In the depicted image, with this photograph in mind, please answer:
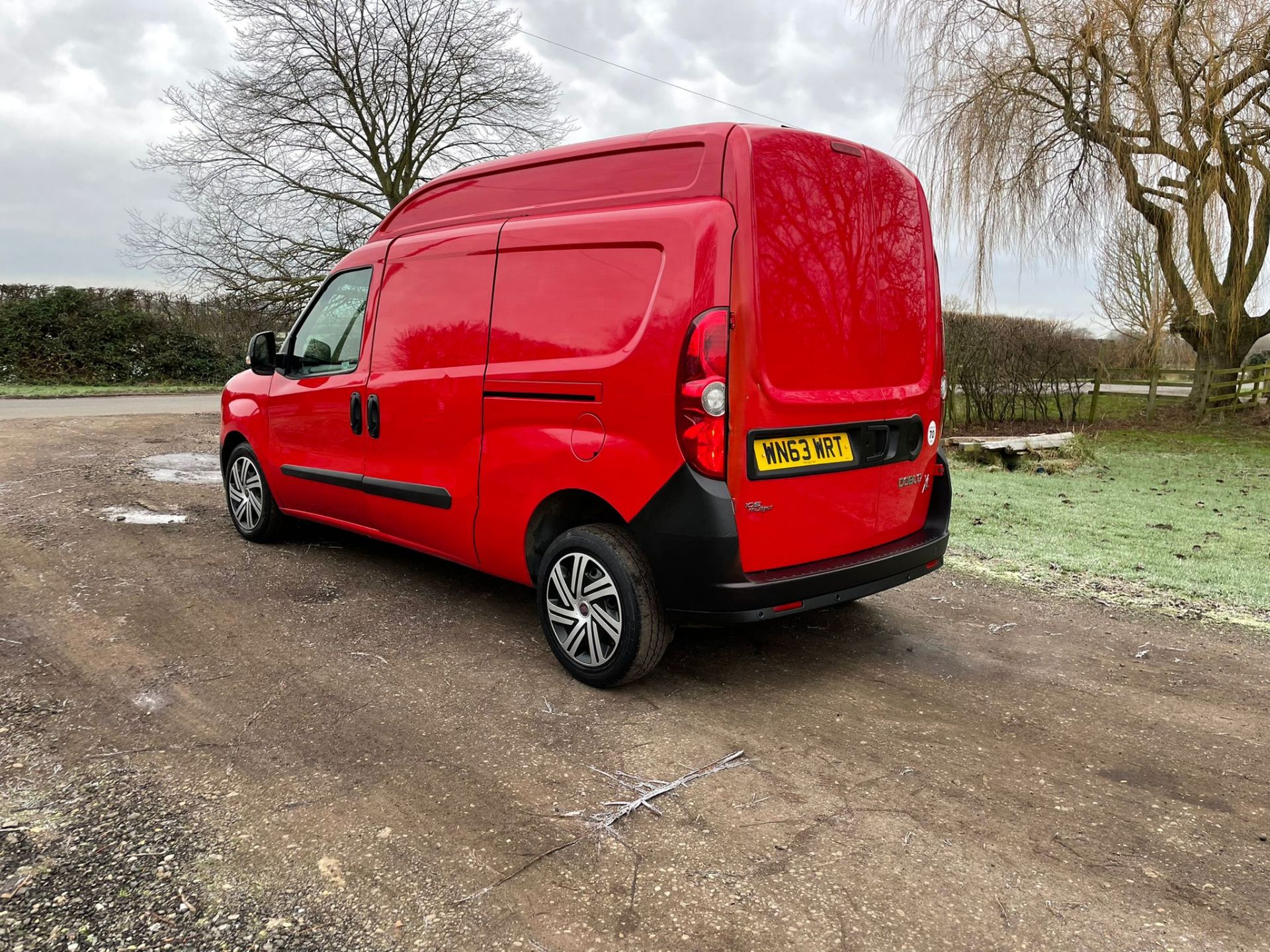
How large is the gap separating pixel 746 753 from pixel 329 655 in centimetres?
192

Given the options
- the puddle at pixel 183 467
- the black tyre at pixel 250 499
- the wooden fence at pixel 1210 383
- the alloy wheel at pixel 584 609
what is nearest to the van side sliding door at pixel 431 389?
the alloy wheel at pixel 584 609

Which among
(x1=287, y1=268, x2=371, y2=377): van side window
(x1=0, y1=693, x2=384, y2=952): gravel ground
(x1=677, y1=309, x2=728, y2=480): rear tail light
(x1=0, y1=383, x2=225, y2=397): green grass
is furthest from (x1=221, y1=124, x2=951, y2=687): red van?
(x1=0, y1=383, x2=225, y2=397): green grass

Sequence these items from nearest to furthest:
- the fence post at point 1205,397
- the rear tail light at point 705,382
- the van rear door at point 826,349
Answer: the rear tail light at point 705,382
the van rear door at point 826,349
the fence post at point 1205,397

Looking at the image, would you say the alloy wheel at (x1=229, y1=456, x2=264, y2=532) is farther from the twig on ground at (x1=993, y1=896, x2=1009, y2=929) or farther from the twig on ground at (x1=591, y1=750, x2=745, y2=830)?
the twig on ground at (x1=993, y1=896, x2=1009, y2=929)

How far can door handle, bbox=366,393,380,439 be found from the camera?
14.9ft

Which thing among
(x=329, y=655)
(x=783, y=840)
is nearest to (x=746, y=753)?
(x=783, y=840)

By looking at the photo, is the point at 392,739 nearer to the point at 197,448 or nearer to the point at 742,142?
the point at 742,142

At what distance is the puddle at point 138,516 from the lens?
6.16 metres

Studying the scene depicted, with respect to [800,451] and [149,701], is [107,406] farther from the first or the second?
[800,451]

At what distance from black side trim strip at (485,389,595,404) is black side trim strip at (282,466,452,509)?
62 cm

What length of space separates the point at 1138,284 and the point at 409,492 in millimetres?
15676

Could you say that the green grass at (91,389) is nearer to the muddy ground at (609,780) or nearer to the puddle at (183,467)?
the puddle at (183,467)

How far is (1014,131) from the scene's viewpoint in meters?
12.7

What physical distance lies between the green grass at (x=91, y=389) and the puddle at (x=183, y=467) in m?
9.34
